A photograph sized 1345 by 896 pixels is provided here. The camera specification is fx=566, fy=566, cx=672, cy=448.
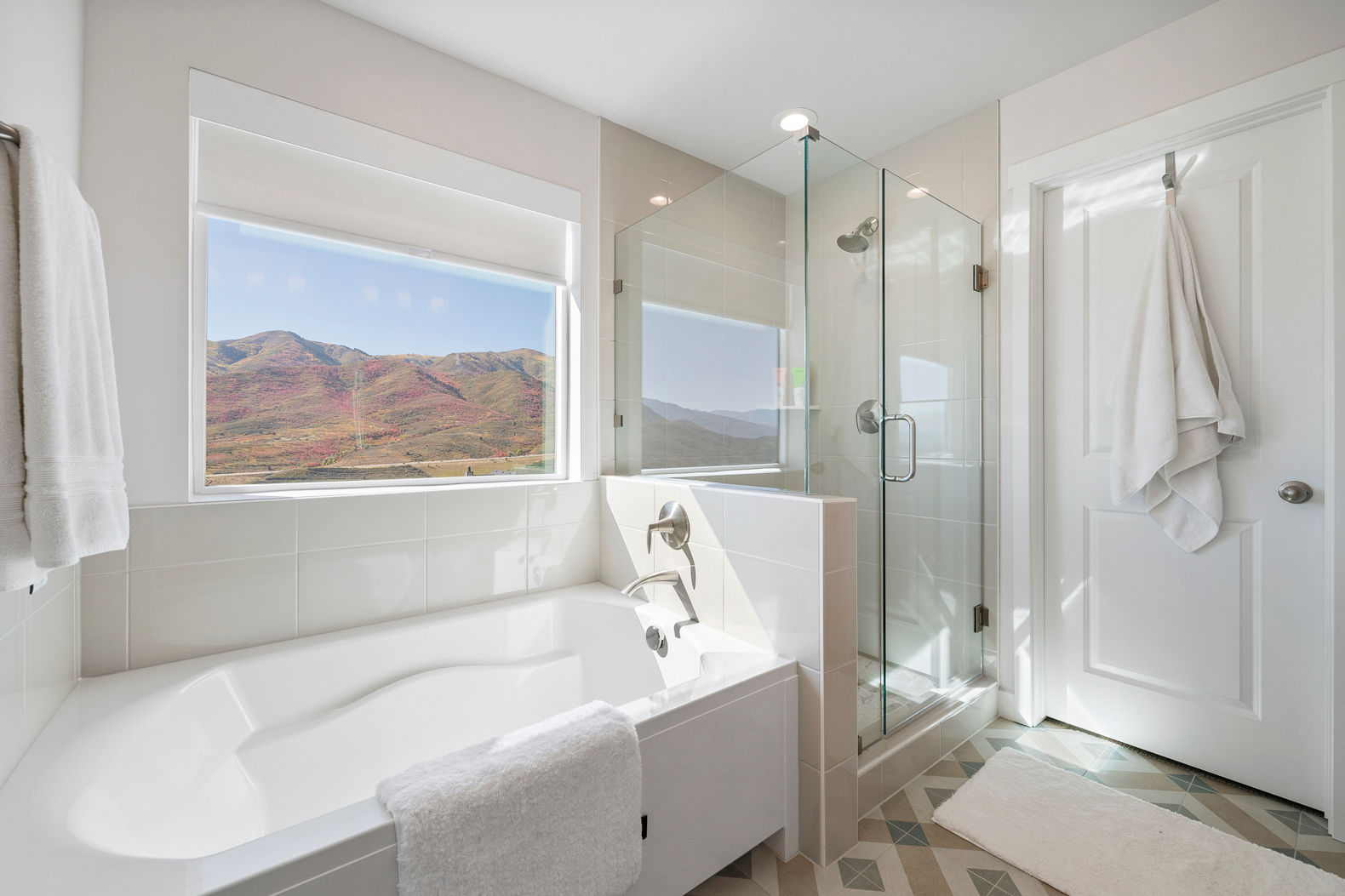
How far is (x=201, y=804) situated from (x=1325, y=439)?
9.81ft

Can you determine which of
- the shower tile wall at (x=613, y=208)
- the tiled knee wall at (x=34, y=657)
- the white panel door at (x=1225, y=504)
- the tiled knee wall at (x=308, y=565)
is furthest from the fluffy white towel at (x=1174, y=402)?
the tiled knee wall at (x=34, y=657)

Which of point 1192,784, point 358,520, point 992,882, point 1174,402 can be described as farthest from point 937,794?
point 358,520

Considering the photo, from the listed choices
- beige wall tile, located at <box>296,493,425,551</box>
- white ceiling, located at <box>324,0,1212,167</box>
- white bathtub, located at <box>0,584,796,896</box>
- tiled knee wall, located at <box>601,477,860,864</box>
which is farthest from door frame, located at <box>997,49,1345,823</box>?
beige wall tile, located at <box>296,493,425,551</box>

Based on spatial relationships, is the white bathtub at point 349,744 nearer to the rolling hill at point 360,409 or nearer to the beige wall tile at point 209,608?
the beige wall tile at point 209,608

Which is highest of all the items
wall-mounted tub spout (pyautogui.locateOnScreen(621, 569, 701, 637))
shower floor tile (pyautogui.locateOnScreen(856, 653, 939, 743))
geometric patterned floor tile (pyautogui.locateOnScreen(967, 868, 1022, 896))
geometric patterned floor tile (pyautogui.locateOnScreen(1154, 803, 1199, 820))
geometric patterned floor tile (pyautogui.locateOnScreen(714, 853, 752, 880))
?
wall-mounted tub spout (pyautogui.locateOnScreen(621, 569, 701, 637))

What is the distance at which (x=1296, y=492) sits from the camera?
164 cm

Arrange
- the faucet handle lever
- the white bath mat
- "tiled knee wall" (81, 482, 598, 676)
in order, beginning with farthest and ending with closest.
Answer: the faucet handle lever → "tiled knee wall" (81, 482, 598, 676) → the white bath mat

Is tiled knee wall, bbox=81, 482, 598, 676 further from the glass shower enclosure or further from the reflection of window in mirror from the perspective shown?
the glass shower enclosure

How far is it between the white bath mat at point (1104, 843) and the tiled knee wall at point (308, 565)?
1546 millimetres

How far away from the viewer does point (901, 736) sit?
5.78 ft

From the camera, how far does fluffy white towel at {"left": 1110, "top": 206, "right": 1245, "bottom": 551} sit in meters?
1.74

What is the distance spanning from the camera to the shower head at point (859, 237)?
66.1 inches

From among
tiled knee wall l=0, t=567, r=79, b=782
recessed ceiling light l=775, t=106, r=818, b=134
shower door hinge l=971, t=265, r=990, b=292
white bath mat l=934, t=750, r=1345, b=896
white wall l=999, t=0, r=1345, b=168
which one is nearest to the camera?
tiled knee wall l=0, t=567, r=79, b=782

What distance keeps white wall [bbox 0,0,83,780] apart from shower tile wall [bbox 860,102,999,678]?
75.4 inches
